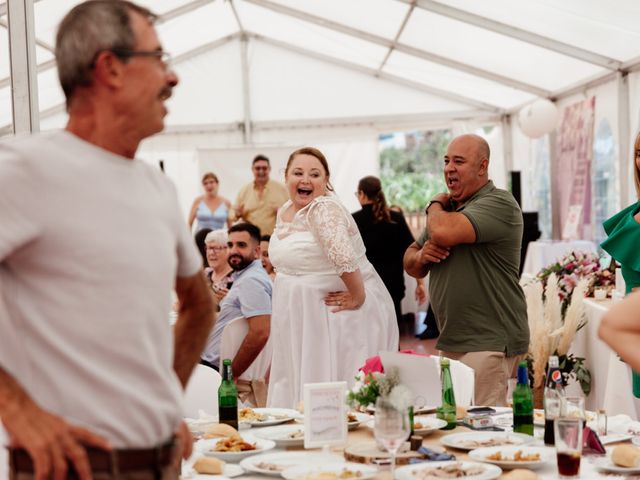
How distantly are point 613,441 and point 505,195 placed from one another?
1.56m

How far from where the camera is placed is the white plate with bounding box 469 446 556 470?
2334 mm

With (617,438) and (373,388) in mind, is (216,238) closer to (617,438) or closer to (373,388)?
(373,388)

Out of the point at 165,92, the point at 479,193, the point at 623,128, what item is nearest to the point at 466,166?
the point at 479,193

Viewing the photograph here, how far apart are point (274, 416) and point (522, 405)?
2.67 ft

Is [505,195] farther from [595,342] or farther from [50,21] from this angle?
[50,21]

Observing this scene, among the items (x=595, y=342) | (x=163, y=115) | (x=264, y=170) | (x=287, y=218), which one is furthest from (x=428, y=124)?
(x=163, y=115)

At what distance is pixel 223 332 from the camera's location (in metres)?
4.79

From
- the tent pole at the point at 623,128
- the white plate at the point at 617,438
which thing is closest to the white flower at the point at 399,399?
the white plate at the point at 617,438

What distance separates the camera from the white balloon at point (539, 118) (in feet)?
34.1

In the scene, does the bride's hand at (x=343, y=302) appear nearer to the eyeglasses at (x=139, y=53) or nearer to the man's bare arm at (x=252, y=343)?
the man's bare arm at (x=252, y=343)

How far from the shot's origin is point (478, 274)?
390cm

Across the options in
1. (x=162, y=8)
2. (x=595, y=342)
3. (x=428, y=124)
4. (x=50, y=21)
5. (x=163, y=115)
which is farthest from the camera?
(x=428, y=124)

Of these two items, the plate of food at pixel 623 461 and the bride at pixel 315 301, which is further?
the bride at pixel 315 301

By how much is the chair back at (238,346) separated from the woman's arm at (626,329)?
297 centimetres
